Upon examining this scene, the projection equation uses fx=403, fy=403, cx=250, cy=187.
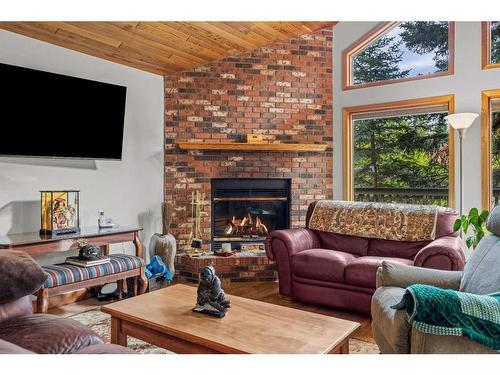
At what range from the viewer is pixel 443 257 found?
280 centimetres

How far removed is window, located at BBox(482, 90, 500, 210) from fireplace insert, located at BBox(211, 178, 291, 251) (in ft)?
6.49

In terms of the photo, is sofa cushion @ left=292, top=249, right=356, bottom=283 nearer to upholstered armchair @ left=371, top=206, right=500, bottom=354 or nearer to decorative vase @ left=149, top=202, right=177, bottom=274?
upholstered armchair @ left=371, top=206, right=500, bottom=354

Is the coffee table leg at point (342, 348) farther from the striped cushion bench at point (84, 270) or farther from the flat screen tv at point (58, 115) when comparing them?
the flat screen tv at point (58, 115)

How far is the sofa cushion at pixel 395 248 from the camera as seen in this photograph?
3375mm

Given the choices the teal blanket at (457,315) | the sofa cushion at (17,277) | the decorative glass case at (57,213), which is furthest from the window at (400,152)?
the sofa cushion at (17,277)

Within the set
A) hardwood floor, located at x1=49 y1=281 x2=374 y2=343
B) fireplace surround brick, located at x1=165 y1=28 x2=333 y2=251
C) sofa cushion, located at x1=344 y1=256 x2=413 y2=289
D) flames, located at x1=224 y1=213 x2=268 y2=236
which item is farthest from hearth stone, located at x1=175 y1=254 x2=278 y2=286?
sofa cushion, located at x1=344 y1=256 x2=413 y2=289

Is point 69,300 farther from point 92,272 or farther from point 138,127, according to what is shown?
point 138,127

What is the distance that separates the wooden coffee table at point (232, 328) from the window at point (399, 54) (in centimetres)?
320

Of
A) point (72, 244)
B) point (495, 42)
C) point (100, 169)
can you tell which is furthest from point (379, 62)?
point (72, 244)

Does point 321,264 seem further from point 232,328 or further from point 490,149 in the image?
point 490,149
